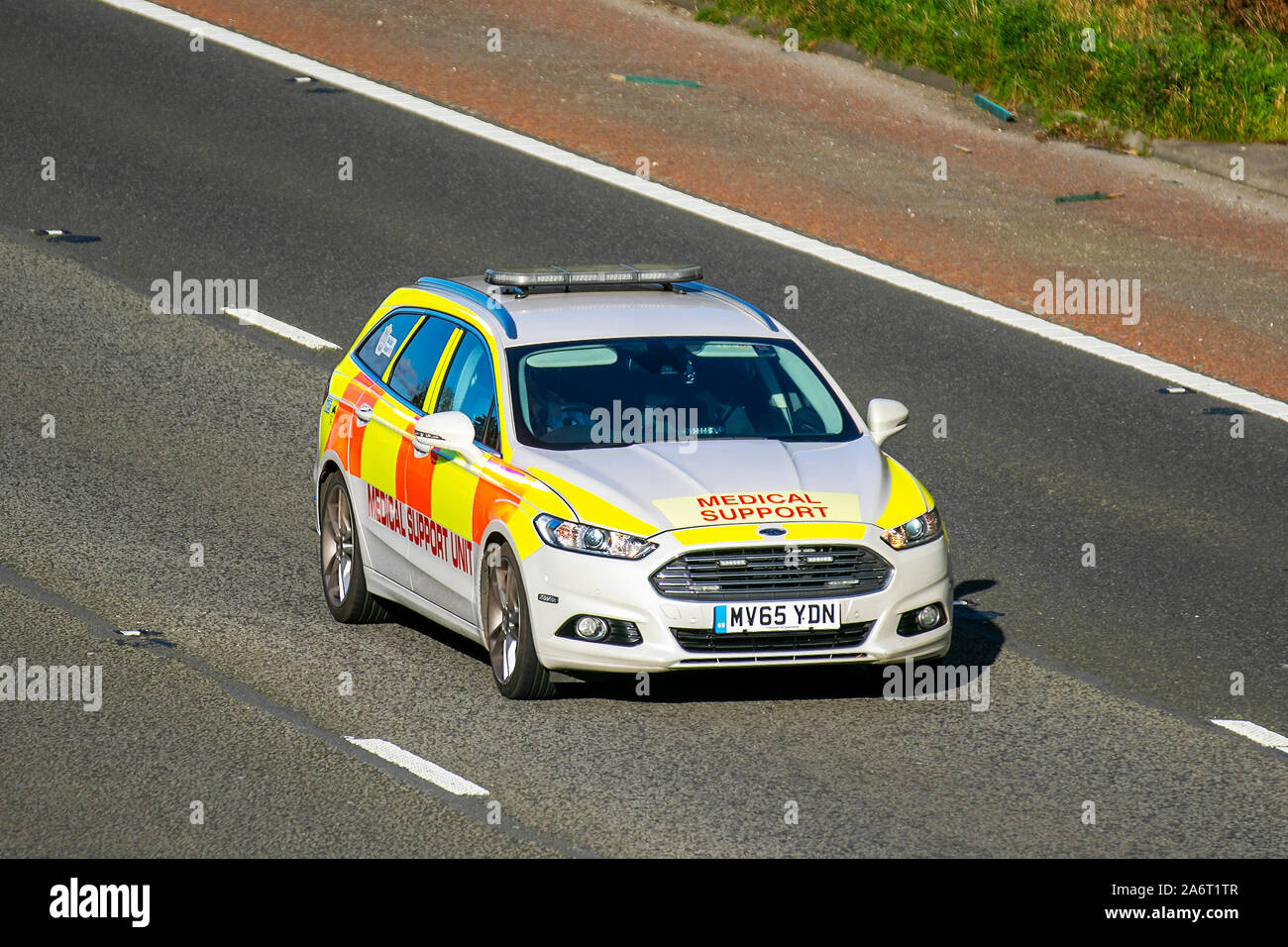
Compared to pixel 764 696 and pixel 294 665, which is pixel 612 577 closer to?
pixel 764 696

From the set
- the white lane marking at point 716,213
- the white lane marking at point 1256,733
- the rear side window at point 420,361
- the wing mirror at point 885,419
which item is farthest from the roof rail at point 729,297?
the white lane marking at point 716,213

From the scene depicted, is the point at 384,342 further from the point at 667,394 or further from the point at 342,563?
the point at 667,394

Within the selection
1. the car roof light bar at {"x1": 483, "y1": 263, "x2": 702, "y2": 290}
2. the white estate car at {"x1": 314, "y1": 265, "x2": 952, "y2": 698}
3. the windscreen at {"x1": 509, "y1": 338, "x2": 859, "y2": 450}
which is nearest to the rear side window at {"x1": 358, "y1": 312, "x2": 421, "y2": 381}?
the white estate car at {"x1": 314, "y1": 265, "x2": 952, "y2": 698}

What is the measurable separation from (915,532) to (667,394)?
1.48 m

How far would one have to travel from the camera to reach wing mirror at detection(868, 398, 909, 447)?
10.8 meters

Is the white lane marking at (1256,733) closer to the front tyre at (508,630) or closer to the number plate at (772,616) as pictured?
the number plate at (772,616)

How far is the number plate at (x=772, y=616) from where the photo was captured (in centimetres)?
964

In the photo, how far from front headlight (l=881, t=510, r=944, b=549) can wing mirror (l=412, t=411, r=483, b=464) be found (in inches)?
80.0

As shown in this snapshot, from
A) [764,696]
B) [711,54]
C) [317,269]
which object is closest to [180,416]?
[317,269]

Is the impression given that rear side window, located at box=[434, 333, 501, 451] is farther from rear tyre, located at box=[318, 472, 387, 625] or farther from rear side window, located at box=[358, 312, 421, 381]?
rear tyre, located at box=[318, 472, 387, 625]

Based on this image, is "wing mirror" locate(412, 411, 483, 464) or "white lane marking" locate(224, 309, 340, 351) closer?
"wing mirror" locate(412, 411, 483, 464)

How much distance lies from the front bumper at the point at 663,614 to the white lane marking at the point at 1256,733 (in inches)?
62.5

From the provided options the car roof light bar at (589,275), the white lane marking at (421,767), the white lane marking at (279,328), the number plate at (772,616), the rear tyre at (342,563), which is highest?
the car roof light bar at (589,275)
